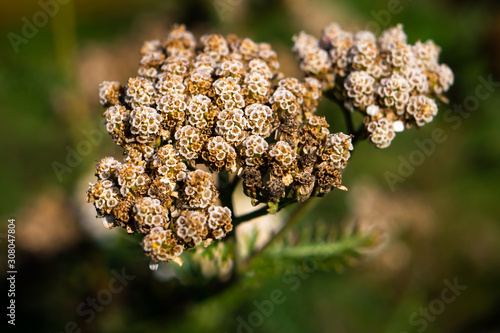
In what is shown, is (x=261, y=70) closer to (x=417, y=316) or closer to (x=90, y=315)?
(x=90, y=315)

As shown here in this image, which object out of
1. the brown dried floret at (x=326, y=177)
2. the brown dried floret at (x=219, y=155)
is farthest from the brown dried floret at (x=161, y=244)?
the brown dried floret at (x=326, y=177)

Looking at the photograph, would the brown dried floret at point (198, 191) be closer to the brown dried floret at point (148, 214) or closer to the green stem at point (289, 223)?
the brown dried floret at point (148, 214)

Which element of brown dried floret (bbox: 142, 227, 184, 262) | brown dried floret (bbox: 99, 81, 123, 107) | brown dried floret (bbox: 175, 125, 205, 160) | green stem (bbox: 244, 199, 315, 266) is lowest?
brown dried floret (bbox: 142, 227, 184, 262)

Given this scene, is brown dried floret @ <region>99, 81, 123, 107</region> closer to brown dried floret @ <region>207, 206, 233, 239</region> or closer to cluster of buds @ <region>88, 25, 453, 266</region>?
cluster of buds @ <region>88, 25, 453, 266</region>

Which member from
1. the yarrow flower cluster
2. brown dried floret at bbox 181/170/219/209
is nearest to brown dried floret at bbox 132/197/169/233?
the yarrow flower cluster

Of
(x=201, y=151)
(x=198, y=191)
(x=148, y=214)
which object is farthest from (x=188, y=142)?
(x=148, y=214)

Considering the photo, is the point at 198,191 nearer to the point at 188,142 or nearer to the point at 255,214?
the point at 188,142
